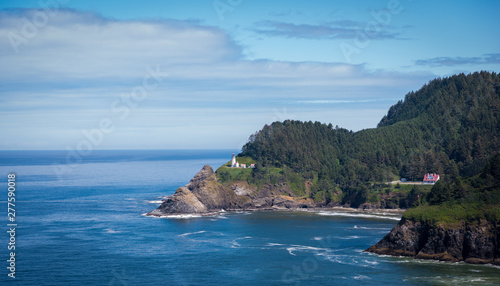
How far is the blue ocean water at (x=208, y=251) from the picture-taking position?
243ft

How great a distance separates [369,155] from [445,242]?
99.3 metres

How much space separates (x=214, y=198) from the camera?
5960 inches

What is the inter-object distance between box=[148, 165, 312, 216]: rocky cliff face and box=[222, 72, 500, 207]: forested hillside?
205 inches

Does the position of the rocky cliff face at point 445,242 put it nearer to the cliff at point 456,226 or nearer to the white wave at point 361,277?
the cliff at point 456,226

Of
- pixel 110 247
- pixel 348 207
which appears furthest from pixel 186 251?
pixel 348 207

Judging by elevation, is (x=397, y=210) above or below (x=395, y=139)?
below

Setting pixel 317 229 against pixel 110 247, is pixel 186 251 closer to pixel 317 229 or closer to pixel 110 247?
pixel 110 247

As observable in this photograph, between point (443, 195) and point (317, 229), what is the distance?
3393cm

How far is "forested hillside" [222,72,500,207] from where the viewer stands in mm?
160375

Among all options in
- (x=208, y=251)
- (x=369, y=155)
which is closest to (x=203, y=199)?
(x=208, y=251)

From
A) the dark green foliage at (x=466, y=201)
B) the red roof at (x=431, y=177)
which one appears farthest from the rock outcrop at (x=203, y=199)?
the dark green foliage at (x=466, y=201)

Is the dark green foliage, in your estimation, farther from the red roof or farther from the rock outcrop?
the rock outcrop

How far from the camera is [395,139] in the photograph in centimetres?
19212

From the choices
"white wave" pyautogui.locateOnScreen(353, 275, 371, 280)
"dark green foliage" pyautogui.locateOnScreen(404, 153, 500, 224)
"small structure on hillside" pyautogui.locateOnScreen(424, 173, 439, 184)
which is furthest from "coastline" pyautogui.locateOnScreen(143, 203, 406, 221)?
"white wave" pyautogui.locateOnScreen(353, 275, 371, 280)
